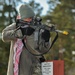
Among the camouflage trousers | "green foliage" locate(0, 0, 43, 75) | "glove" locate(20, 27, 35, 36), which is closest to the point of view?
"glove" locate(20, 27, 35, 36)

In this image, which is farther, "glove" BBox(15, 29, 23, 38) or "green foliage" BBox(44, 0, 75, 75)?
"green foliage" BBox(44, 0, 75, 75)

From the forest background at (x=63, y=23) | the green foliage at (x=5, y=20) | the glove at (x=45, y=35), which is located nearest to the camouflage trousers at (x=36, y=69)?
the glove at (x=45, y=35)

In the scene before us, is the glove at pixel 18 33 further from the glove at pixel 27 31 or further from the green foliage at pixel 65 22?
the green foliage at pixel 65 22

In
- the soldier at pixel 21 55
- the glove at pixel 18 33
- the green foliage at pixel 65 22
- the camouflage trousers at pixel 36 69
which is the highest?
the green foliage at pixel 65 22

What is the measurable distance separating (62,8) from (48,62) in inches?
850

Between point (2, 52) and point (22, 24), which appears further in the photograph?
point (2, 52)

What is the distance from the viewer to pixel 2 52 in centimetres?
1830

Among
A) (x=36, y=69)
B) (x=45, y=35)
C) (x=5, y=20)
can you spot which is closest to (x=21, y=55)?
(x=36, y=69)

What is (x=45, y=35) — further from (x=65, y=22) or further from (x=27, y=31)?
(x=65, y=22)

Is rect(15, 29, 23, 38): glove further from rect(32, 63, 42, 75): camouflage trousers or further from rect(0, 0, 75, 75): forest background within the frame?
rect(0, 0, 75, 75): forest background

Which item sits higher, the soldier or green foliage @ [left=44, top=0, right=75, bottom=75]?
green foliage @ [left=44, top=0, right=75, bottom=75]

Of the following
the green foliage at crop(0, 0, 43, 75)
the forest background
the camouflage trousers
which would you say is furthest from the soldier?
the forest background

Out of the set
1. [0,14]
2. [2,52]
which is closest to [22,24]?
[2,52]

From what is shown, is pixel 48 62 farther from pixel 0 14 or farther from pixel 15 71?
pixel 0 14
